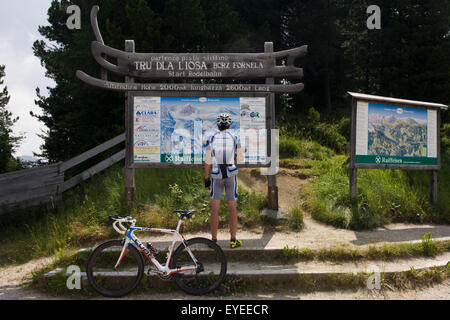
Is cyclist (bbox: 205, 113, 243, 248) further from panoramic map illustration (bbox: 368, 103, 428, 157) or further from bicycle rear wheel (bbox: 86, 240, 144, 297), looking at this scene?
panoramic map illustration (bbox: 368, 103, 428, 157)

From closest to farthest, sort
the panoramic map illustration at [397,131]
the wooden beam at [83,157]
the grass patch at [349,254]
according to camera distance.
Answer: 1. the grass patch at [349,254]
2. the panoramic map illustration at [397,131]
3. the wooden beam at [83,157]

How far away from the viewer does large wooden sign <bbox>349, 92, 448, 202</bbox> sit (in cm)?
685

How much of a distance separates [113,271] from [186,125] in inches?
127

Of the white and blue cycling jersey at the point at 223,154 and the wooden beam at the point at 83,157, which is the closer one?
the white and blue cycling jersey at the point at 223,154

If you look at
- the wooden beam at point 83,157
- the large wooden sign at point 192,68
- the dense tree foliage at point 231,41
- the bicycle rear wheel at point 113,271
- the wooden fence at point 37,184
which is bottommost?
the bicycle rear wheel at point 113,271

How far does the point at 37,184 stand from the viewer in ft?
27.0

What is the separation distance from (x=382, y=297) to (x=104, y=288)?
3.75m

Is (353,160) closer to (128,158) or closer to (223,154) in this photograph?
(223,154)

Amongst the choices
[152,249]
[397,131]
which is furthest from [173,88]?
[397,131]

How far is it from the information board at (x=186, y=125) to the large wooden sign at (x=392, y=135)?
6.93 feet

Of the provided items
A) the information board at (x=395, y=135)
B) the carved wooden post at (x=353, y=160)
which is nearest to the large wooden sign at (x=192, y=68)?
the carved wooden post at (x=353, y=160)

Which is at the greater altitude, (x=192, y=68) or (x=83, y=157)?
(x=192, y=68)

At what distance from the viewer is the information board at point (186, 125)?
21.3 ft

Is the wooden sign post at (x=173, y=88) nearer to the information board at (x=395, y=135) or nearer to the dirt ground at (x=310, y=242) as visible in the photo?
the dirt ground at (x=310, y=242)
